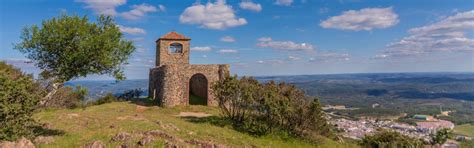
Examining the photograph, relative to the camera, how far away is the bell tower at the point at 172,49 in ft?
99.6

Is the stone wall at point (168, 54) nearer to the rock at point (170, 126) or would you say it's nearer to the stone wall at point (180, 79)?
the stone wall at point (180, 79)

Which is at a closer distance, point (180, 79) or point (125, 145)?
point (125, 145)

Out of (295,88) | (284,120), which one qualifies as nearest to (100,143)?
(284,120)

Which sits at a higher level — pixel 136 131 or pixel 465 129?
pixel 136 131

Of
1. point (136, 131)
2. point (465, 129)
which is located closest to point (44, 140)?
point (136, 131)

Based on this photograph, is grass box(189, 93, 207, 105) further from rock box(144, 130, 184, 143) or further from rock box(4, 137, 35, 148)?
rock box(4, 137, 35, 148)

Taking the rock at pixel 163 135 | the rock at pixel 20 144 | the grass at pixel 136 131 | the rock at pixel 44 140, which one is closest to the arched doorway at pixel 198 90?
the grass at pixel 136 131

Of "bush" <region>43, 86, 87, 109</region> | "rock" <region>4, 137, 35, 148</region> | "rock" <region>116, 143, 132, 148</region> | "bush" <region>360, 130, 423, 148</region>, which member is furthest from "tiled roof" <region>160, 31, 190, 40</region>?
"rock" <region>4, 137, 35, 148</region>

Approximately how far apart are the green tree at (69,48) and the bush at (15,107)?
2.70 m

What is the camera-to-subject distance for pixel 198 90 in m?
31.0

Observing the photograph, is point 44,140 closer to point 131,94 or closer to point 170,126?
point 170,126

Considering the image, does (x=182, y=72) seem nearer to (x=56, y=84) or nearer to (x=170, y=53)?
(x=170, y=53)

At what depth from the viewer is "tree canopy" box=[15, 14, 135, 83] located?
47.7ft

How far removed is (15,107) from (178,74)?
53.5 ft
